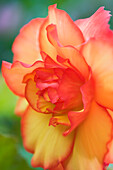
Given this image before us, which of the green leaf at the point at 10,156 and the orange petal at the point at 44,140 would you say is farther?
the green leaf at the point at 10,156

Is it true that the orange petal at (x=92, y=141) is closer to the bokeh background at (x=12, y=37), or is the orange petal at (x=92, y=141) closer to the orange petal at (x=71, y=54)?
the orange petal at (x=71, y=54)

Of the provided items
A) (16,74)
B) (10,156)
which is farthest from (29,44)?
(10,156)

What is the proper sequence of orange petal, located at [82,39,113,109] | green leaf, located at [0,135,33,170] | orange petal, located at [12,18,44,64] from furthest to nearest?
green leaf, located at [0,135,33,170]
orange petal, located at [12,18,44,64]
orange petal, located at [82,39,113,109]

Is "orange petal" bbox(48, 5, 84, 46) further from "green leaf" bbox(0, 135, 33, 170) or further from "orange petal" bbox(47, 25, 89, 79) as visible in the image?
"green leaf" bbox(0, 135, 33, 170)

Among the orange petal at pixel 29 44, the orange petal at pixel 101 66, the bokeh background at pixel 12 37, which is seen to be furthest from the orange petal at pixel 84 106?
the bokeh background at pixel 12 37

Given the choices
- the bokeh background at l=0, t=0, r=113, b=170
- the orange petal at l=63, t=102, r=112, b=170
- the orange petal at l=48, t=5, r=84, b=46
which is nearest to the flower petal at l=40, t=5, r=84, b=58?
the orange petal at l=48, t=5, r=84, b=46

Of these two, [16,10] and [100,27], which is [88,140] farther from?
[16,10]

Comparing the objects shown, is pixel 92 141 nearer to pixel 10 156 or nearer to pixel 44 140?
pixel 44 140
